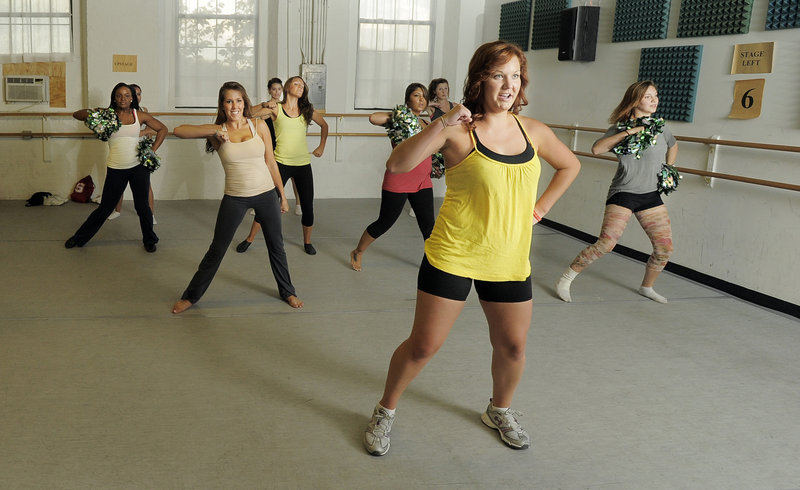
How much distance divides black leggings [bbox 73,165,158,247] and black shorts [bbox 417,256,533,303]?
4412 mm

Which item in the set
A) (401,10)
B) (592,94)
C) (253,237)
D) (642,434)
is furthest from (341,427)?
(401,10)

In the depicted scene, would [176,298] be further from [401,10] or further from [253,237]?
[401,10]

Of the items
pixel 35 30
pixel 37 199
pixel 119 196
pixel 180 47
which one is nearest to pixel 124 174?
pixel 119 196

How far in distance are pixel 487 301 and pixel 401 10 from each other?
25.9 feet

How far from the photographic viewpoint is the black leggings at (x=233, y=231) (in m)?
4.68

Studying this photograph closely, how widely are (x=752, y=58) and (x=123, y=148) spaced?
5.38m

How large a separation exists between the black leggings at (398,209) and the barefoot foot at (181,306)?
Answer: 170cm

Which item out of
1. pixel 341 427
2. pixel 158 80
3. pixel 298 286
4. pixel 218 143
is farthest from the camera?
pixel 158 80

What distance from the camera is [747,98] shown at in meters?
5.75

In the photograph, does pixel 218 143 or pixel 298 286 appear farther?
pixel 298 286

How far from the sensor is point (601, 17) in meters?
7.59

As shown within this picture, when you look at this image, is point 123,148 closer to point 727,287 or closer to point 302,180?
point 302,180

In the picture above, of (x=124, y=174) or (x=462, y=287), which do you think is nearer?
(x=462, y=287)

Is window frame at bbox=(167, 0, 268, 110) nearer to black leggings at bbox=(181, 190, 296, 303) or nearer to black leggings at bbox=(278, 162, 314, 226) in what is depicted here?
black leggings at bbox=(278, 162, 314, 226)
